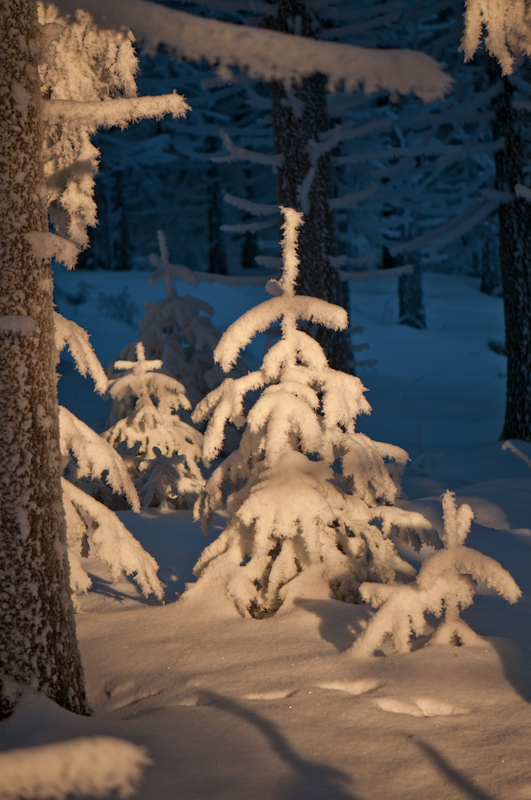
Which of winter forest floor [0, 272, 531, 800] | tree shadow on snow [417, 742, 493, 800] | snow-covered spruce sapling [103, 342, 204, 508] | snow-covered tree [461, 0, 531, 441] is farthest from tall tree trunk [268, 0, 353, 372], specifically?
tree shadow on snow [417, 742, 493, 800]

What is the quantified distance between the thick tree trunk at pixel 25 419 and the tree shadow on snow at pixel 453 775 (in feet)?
5.22

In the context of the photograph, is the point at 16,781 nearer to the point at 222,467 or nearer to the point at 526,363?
the point at 222,467

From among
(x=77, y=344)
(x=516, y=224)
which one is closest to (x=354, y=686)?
(x=77, y=344)

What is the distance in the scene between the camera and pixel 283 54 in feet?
9.41

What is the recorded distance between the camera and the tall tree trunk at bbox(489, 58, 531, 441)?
10633 millimetres

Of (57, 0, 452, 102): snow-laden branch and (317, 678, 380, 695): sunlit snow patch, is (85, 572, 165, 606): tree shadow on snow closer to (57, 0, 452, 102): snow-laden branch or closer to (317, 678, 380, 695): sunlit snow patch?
(317, 678, 380, 695): sunlit snow patch

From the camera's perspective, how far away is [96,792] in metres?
2.55

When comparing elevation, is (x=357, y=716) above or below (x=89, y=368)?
below

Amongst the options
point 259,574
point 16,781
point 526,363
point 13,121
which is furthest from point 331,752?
point 526,363

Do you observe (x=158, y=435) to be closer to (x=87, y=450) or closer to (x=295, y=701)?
(x=87, y=450)

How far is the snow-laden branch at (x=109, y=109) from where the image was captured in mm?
3404

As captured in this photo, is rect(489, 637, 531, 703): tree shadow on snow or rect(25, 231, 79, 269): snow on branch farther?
rect(489, 637, 531, 703): tree shadow on snow

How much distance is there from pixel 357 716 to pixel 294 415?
1.95 metres

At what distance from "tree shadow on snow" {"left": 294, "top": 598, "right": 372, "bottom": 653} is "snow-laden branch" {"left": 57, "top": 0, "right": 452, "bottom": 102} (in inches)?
112
